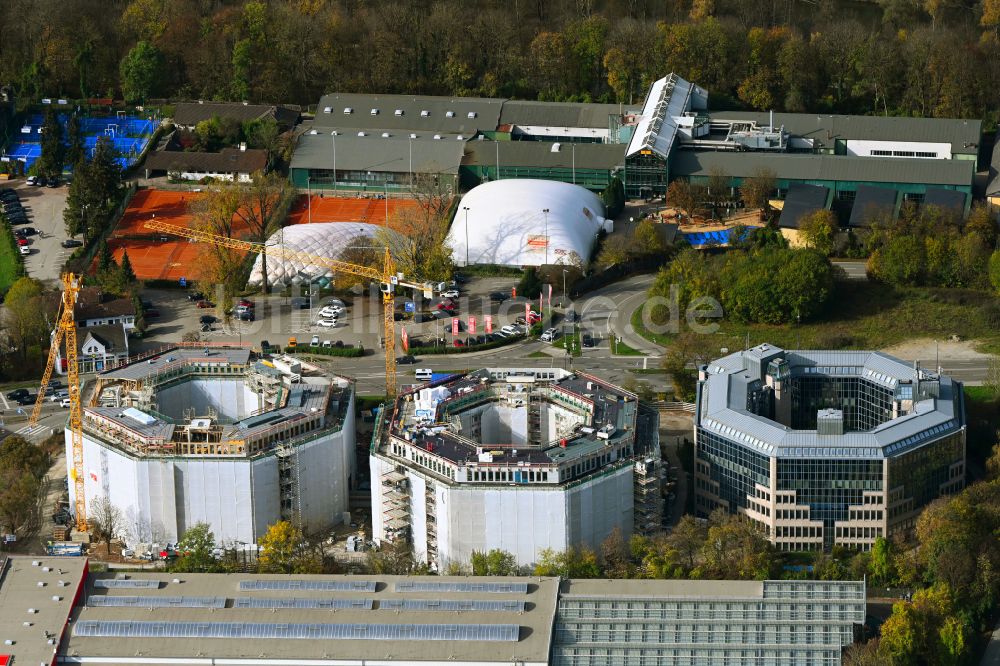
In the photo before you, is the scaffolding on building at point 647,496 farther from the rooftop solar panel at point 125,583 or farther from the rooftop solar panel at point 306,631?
the rooftop solar panel at point 125,583

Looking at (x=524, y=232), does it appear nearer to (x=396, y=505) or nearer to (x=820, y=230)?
(x=820, y=230)

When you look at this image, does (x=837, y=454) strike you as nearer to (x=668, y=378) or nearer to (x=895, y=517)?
(x=895, y=517)

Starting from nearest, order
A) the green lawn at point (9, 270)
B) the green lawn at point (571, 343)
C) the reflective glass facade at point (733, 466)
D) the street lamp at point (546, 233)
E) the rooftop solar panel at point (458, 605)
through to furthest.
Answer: the rooftop solar panel at point (458, 605) < the reflective glass facade at point (733, 466) < the green lawn at point (571, 343) < the street lamp at point (546, 233) < the green lawn at point (9, 270)

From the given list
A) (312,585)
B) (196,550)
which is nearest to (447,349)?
(196,550)

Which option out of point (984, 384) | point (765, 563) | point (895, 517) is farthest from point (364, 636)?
point (984, 384)

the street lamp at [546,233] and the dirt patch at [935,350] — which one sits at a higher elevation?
the street lamp at [546,233]

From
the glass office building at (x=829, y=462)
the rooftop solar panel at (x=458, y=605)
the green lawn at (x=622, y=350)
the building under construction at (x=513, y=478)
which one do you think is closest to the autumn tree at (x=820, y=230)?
the green lawn at (x=622, y=350)
